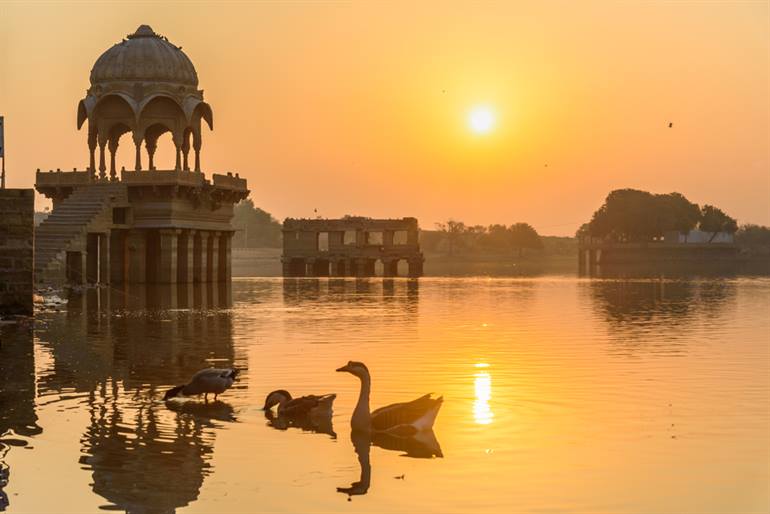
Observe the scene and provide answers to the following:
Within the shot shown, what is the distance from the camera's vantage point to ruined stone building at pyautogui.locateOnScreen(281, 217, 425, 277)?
12875 centimetres

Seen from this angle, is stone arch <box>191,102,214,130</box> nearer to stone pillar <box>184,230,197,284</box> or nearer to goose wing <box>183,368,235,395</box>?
stone pillar <box>184,230,197,284</box>

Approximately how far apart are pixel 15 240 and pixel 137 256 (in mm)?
36796

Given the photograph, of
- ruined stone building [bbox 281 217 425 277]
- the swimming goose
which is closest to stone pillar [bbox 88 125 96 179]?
ruined stone building [bbox 281 217 425 277]

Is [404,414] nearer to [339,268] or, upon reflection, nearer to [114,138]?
[114,138]

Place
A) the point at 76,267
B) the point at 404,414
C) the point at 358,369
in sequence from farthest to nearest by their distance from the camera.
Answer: the point at 76,267 < the point at 358,369 < the point at 404,414

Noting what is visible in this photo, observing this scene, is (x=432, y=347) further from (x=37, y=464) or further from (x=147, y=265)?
(x=147, y=265)

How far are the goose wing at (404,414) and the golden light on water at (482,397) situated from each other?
1913 mm

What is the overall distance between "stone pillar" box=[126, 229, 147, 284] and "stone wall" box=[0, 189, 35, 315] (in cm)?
3615

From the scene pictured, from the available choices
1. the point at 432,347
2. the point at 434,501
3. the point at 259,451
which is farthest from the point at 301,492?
the point at 432,347

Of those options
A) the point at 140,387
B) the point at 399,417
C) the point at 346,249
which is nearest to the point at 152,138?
the point at 346,249

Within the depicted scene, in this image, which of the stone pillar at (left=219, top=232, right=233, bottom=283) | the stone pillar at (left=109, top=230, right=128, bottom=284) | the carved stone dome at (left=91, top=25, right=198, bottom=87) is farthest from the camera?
the stone pillar at (left=219, top=232, right=233, bottom=283)

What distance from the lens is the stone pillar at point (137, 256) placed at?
3162 inches

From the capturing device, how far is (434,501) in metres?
15.8

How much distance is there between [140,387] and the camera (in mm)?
26531
